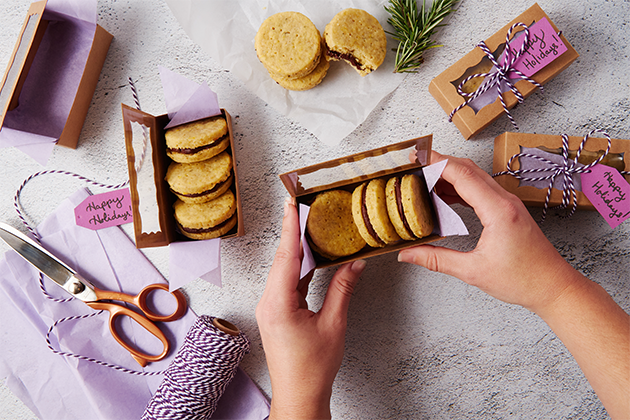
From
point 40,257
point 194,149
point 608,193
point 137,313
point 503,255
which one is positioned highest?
point 40,257

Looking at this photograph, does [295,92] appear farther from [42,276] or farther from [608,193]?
[42,276]

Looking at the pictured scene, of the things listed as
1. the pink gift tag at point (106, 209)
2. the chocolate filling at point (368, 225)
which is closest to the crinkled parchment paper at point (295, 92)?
the chocolate filling at point (368, 225)

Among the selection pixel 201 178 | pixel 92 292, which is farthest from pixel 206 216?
pixel 92 292

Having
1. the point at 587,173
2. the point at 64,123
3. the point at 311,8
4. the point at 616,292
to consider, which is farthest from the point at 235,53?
the point at 616,292

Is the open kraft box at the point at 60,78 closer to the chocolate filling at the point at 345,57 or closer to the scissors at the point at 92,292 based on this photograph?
Answer: the scissors at the point at 92,292

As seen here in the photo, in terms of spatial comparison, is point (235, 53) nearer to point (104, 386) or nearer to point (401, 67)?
point (401, 67)

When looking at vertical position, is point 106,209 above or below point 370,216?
above

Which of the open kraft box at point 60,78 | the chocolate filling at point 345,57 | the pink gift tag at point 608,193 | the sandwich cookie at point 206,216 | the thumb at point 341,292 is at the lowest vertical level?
the pink gift tag at point 608,193

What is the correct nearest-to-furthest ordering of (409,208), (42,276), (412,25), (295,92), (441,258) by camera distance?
1. (409,208)
2. (441,258)
3. (412,25)
4. (295,92)
5. (42,276)
